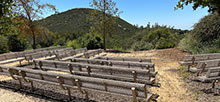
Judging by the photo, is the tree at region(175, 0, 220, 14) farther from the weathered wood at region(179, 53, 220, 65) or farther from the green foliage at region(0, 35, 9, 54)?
the green foliage at region(0, 35, 9, 54)

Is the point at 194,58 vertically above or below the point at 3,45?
below

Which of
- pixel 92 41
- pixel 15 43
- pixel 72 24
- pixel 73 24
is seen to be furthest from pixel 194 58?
pixel 72 24

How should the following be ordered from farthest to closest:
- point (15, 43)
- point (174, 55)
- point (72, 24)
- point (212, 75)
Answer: point (72, 24) < point (15, 43) < point (174, 55) < point (212, 75)

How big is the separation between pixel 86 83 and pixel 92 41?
41.7ft

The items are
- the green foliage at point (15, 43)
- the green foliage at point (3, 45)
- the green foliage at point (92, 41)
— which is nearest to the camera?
the green foliage at point (3, 45)

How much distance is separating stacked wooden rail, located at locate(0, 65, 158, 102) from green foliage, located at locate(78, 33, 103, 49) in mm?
11176

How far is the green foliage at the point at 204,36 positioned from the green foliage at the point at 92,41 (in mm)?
8260

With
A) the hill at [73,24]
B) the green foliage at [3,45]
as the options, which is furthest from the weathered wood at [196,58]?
the hill at [73,24]

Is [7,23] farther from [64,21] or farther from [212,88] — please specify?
[64,21]

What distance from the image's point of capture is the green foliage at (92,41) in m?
16.3

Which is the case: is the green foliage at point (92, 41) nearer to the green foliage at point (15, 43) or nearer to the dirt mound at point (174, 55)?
the green foliage at point (15, 43)

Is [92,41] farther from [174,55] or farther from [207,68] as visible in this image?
[207,68]

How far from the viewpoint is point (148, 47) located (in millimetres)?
16688

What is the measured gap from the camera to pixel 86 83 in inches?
150
